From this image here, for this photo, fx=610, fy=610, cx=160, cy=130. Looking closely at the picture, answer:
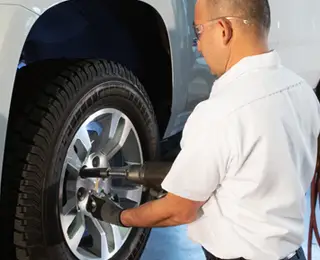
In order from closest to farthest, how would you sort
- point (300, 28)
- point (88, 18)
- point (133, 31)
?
point (88, 18) < point (133, 31) < point (300, 28)

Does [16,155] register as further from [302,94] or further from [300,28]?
[300,28]

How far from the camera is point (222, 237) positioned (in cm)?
148

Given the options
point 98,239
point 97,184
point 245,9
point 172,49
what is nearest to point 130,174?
point 97,184

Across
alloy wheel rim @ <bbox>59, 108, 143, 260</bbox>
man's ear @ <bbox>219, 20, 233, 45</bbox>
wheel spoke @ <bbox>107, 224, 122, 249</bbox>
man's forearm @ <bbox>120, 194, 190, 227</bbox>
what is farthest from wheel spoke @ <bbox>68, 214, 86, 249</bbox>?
man's ear @ <bbox>219, 20, 233, 45</bbox>

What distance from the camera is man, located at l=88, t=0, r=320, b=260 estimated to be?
4.32 ft

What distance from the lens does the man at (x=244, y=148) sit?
51.8 inches

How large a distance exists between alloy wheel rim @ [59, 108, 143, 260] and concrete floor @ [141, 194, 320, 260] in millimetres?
303

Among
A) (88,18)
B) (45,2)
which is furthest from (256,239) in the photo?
(88,18)

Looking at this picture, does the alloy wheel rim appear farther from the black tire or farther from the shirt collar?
the shirt collar

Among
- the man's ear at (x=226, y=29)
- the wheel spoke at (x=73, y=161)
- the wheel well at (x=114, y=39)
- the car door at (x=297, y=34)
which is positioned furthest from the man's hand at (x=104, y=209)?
the car door at (x=297, y=34)

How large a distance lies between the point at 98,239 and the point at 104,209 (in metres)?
0.26

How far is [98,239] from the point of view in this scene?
1981mm

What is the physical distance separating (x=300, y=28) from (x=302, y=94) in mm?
1446

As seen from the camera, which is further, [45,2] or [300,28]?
[300,28]
